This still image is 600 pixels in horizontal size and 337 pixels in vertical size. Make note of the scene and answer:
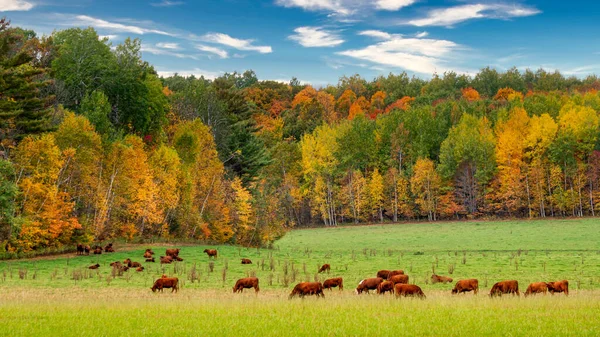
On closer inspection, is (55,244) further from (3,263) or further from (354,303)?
(354,303)

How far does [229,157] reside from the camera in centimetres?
7569

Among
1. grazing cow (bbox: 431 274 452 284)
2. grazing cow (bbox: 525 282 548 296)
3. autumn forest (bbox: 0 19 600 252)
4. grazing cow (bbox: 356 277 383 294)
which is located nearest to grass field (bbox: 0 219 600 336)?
grazing cow (bbox: 356 277 383 294)

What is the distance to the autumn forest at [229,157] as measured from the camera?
47.9 meters

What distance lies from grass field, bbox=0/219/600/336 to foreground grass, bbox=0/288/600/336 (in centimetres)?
3

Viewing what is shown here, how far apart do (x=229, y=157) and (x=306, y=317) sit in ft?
198

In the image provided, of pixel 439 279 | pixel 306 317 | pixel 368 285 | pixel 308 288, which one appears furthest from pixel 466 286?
pixel 306 317

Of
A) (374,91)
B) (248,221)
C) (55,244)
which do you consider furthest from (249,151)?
(374,91)

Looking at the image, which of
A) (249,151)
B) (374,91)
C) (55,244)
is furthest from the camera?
(374,91)

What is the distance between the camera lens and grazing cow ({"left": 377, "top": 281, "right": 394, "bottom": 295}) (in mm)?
24052

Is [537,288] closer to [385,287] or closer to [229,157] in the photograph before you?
[385,287]

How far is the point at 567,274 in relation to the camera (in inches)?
1291

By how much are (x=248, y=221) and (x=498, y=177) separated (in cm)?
4867

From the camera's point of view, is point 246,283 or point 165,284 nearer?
point 246,283

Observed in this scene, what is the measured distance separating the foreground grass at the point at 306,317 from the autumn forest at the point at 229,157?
90.1 ft
